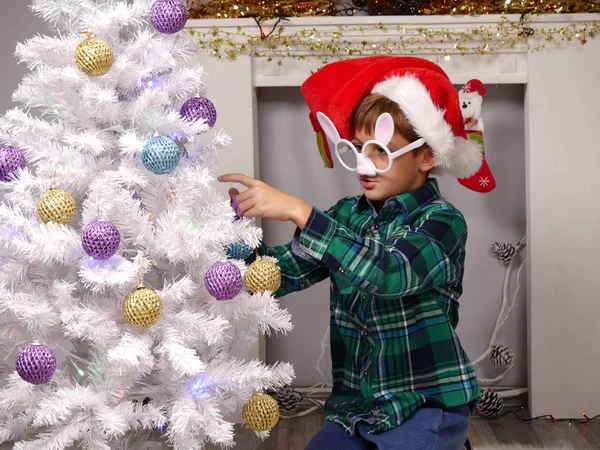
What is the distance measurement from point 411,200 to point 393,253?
0.71 feet

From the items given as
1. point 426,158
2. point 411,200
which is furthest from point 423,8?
point 411,200

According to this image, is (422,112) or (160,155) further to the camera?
(422,112)

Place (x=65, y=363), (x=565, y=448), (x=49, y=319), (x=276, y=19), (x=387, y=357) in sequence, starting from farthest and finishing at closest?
(x=276, y=19) < (x=565, y=448) < (x=387, y=357) < (x=65, y=363) < (x=49, y=319)

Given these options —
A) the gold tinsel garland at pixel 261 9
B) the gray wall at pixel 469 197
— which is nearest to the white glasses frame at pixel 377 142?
the gold tinsel garland at pixel 261 9

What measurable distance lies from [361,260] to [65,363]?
1.97ft

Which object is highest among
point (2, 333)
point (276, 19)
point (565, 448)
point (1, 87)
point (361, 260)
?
point (276, 19)

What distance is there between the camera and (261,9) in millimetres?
2775

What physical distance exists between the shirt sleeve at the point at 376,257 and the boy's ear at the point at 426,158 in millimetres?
222

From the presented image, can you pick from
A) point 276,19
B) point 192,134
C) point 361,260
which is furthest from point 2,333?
point 276,19

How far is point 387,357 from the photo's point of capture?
5.27 ft

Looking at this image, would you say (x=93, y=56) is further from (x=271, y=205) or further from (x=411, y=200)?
(x=411, y=200)

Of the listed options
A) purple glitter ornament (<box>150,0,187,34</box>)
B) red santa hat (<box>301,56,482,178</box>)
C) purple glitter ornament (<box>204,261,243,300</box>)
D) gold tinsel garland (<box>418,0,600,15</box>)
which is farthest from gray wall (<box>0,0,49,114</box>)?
purple glitter ornament (<box>204,261,243,300</box>)

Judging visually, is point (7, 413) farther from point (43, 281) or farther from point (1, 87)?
point (1, 87)

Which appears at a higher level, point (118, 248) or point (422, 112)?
point (422, 112)
